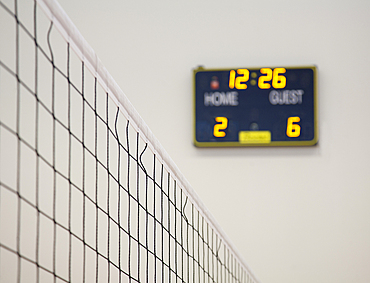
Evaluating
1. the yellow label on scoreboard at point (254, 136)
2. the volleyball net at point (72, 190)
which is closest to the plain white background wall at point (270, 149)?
the yellow label on scoreboard at point (254, 136)

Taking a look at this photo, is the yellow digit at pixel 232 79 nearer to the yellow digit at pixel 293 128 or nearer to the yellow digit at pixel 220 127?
the yellow digit at pixel 220 127

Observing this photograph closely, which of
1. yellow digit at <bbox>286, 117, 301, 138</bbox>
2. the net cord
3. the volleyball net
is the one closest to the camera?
the net cord

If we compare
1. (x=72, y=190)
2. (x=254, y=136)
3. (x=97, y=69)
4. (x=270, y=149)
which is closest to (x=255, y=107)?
(x=254, y=136)

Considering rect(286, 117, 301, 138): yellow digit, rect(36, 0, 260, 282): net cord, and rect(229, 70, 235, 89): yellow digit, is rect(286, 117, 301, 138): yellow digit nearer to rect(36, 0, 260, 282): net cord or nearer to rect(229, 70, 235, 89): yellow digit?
rect(229, 70, 235, 89): yellow digit

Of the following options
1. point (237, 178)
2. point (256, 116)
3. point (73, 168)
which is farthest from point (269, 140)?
point (73, 168)

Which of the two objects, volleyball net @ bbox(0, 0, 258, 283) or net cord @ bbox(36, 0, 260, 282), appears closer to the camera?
net cord @ bbox(36, 0, 260, 282)

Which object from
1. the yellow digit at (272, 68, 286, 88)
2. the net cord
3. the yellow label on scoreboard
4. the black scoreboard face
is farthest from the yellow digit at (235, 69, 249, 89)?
the net cord

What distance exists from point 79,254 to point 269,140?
1.58 m

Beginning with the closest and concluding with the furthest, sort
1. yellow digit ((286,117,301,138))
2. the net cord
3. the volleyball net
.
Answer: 1. the net cord
2. yellow digit ((286,117,301,138))
3. the volleyball net

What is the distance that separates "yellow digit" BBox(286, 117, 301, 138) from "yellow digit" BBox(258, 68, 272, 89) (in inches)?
11.1

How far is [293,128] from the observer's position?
101 inches

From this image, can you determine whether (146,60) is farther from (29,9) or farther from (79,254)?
(79,254)

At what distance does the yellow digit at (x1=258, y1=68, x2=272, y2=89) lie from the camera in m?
2.58

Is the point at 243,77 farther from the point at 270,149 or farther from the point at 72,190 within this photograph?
the point at 72,190
